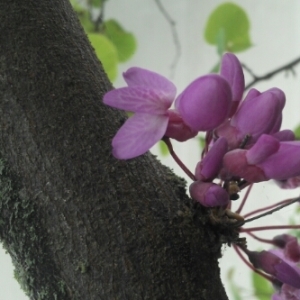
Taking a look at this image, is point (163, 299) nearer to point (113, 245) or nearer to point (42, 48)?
point (113, 245)

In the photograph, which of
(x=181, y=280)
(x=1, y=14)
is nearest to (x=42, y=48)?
(x=1, y=14)

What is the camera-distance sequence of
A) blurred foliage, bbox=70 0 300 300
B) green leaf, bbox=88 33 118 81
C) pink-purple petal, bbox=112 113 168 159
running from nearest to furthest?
pink-purple petal, bbox=112 113 168 159
green leaf, bbox=88 33 118 81
blurred foliage, bbox=70 0 300 300

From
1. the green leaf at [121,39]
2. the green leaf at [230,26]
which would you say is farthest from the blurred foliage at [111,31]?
the green leaf at [230,26]

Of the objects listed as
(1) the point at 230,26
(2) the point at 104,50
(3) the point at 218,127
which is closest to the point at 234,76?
(3) the point at 218,127

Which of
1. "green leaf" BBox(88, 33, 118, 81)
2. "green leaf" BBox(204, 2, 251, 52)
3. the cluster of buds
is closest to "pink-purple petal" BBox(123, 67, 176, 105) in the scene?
the cluster of buds

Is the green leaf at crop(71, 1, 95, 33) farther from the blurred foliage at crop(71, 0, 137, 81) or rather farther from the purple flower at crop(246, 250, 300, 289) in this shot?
the purple flower at crop(246, 250, 300, 289)

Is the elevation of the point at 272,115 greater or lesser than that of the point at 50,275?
greater
